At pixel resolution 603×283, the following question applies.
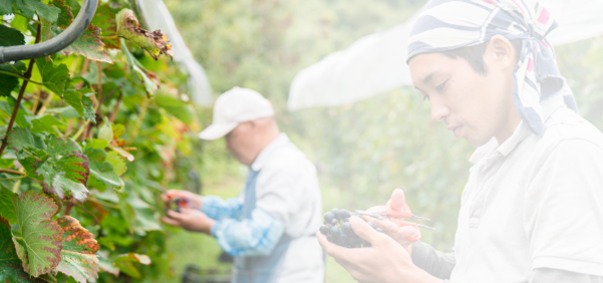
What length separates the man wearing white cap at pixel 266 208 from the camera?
1.83 m

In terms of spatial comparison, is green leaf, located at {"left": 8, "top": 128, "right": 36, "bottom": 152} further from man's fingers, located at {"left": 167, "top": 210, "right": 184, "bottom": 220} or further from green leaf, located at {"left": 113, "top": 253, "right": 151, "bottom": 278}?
man's fingers, located at {"left": 167, "top": 210, "right": 184, "bottom": 220}

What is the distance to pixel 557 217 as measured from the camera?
2.43 feet

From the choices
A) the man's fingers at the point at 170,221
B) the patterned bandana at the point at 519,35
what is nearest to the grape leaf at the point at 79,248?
the patterned bandana at the point at 519,35

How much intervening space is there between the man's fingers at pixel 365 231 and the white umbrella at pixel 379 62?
1.70ft

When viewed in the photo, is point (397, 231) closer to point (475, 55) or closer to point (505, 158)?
point (505, 158)

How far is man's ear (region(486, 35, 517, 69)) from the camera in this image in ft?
2.76

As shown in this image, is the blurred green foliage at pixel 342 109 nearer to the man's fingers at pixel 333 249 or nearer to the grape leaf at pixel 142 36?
the man's fingers at pixel 333 249

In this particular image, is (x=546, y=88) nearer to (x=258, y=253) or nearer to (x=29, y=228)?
(x=29, y=228)

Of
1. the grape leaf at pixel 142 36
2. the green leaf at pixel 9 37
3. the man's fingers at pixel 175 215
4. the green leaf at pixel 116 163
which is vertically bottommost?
the man's fingers at pixel 175 215

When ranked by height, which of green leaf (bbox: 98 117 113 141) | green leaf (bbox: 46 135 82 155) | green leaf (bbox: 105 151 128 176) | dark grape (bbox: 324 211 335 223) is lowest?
dark grape (bbox: 324 211 335 223)

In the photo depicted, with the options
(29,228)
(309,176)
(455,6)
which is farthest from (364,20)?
(29,228)

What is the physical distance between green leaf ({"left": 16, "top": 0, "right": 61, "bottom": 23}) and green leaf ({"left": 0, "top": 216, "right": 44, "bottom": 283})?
0.30 m

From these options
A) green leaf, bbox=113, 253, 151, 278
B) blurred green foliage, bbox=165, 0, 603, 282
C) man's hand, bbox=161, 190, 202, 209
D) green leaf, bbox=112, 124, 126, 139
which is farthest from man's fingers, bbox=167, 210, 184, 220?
green leaf, bbox=112, 124, 126, 139

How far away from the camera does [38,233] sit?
24.1 inches
